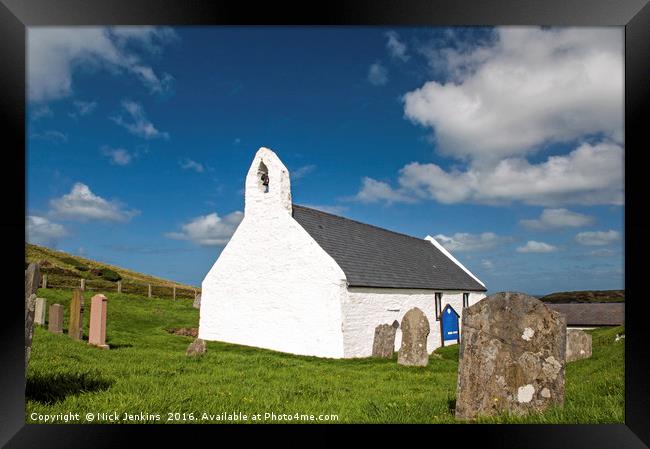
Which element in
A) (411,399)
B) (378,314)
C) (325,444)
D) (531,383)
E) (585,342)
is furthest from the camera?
(378,314)

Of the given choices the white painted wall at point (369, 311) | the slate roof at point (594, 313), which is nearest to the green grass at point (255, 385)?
the white painted wall at point (369, 311)

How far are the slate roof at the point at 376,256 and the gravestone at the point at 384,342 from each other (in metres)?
1.57

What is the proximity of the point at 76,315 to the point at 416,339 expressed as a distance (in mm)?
9484

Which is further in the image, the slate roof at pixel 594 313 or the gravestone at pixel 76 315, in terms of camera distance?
the slate roof at pixel 594 313

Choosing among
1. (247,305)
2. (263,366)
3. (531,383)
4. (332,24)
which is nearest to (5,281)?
(332,24)

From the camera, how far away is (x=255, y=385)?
333 inches

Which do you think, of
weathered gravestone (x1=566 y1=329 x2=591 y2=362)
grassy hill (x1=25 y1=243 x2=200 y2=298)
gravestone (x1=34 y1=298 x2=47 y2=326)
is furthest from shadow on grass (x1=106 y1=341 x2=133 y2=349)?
weathered gravestone (x1=566 y1=329 x2=591 y2=362)

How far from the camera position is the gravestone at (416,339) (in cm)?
1305

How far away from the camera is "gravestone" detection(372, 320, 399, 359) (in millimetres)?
15297

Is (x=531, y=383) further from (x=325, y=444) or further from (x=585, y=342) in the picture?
(x=585, y=342)

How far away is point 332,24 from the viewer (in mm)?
4801

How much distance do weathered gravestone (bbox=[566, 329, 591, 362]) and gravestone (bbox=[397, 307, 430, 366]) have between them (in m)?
4.25

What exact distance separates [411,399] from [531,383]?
2382 millimetres

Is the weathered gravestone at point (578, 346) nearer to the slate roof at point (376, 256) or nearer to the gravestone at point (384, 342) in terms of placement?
the gravestone at point (384, 342)
